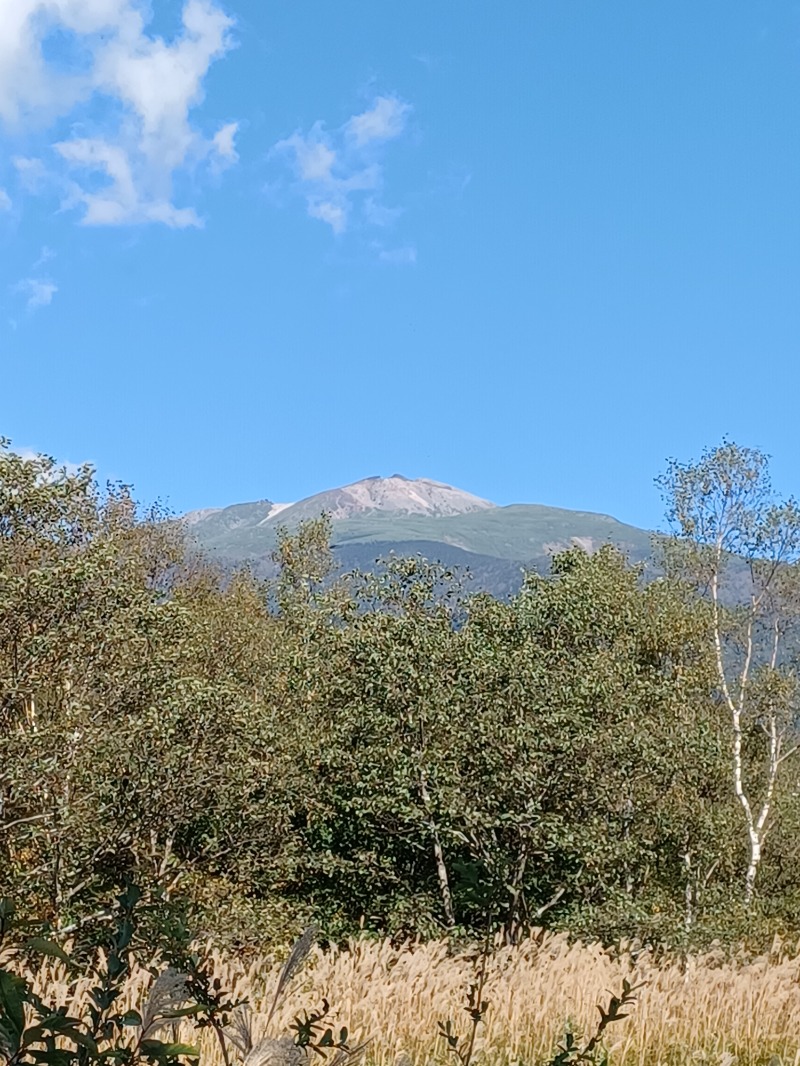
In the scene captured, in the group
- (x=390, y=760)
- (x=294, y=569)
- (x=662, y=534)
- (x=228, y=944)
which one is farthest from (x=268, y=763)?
(x=294, y=569)

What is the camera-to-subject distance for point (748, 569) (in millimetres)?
40156

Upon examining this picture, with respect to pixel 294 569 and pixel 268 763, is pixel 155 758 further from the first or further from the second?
pixel 294 569

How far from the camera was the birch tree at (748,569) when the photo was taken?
128 ft

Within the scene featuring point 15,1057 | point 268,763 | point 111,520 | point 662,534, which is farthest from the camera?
point 111,520

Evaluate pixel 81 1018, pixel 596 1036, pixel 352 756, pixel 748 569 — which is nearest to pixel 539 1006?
pixel 596 1036

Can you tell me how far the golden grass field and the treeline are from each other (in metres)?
6.72

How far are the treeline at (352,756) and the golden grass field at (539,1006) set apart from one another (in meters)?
6.72

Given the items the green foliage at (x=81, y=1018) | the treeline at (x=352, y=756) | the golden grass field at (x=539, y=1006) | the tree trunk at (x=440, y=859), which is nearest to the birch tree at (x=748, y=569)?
the treeline at (x=352, y=756)

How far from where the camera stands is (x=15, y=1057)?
1.70m

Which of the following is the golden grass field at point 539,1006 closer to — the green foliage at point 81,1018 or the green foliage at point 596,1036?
the green foliage at point 596,1036

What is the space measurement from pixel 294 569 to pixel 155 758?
157 ft

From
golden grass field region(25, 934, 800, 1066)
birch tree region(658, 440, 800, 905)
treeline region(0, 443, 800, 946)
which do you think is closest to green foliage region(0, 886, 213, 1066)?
golden grass field region(25, 934, 800, 1066)

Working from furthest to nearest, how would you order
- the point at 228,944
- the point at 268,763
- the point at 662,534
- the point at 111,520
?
1. the point at 111,520
2. the point at 662,534
3. the point at 268,763
4. the point at 228,944

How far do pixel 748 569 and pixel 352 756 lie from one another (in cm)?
2312
